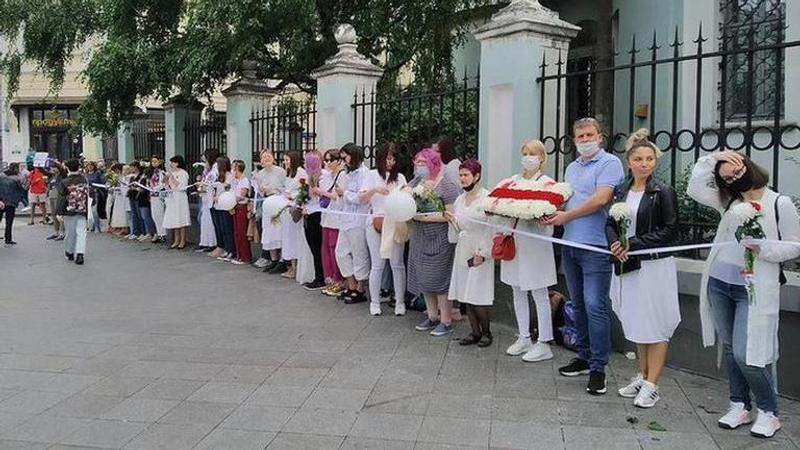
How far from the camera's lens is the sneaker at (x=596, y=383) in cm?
516

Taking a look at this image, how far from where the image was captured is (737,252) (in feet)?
14.5

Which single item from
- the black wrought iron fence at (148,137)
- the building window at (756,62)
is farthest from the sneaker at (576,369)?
the black wrought iron fence at (148,137)

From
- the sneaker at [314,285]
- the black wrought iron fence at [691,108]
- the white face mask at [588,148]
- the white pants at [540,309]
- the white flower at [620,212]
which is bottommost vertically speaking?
the sneaker at [314,285]

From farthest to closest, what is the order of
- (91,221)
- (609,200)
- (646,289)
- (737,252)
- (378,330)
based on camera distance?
(91,221) < (378,330) < (609,200) < (646,289) < (737,252)

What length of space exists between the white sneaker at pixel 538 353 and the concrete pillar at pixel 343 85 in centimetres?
472

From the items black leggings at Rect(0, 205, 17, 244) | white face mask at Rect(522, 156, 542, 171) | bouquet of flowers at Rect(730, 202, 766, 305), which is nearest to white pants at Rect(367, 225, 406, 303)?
white face mask at Rect(522, 156, 542, 171)

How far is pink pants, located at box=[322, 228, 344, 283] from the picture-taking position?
862 centimetres

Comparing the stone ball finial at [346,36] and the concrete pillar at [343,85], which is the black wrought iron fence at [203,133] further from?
the stone ball finial at [346,36]

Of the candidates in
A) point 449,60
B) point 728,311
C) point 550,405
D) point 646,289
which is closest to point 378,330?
point 550,405

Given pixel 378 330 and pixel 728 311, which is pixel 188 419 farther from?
pixel 728 311

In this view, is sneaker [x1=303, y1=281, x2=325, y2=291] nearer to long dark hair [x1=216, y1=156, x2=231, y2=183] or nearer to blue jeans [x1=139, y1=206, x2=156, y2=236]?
long dark hair [x1=216, y1=156, x2=231, y2=183]

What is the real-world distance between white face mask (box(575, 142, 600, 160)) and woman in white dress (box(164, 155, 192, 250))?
30.7 ft

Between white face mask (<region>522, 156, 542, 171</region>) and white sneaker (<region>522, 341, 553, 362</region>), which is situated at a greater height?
white face mask (<region>522, 156, 542, 171</region>)

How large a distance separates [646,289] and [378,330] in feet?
9.56
